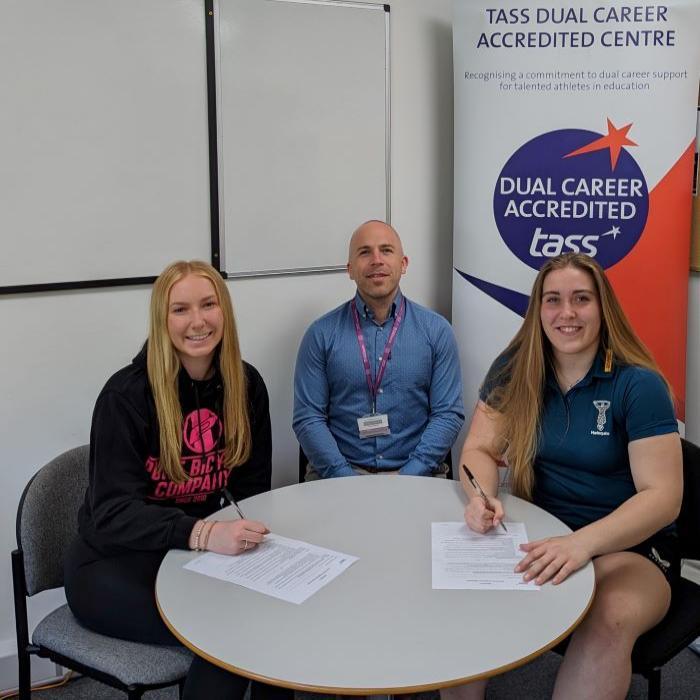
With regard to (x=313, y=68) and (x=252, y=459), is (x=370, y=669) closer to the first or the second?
(x=252, y=459)

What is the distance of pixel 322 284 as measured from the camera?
323 cm

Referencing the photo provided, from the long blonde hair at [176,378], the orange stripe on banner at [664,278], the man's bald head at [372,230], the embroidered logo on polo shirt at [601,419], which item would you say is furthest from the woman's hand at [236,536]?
the orange stripe on banner at [664,278]

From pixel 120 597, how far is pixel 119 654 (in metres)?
0.12

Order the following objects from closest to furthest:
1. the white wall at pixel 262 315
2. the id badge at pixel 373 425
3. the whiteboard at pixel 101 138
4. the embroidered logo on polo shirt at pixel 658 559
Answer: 1. the embroidered logo on polo shirt at pixel 658 559
2. the whiteboard at pixel 101 138
3. the white wall at pixel 262 315
4. the id badge at pixel 373 425

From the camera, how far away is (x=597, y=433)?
2.11m

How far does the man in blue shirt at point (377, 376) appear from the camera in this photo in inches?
114

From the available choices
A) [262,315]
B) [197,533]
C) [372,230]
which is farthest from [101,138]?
[197,533]

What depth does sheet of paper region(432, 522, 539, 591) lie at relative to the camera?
1.68 metres

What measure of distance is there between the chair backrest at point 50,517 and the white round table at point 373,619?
49cm

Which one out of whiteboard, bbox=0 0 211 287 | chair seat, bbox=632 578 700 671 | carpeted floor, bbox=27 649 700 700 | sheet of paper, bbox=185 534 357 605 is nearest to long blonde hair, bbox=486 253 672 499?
chair seat, bbox=632 578 700 671

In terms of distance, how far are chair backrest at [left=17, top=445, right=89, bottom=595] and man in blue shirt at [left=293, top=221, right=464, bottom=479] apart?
82 centimetres

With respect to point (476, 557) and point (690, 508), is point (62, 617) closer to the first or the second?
point (476, 557)

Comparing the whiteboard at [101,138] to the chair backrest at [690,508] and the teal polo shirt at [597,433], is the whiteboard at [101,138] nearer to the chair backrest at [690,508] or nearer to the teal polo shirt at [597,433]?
the teal polo shirt at [597,433]

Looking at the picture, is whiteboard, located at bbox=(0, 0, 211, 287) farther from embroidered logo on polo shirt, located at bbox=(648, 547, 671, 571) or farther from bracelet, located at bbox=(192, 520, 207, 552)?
embroidered logo on polo shirt, located at bbox=(648, 547, 671, 571)
